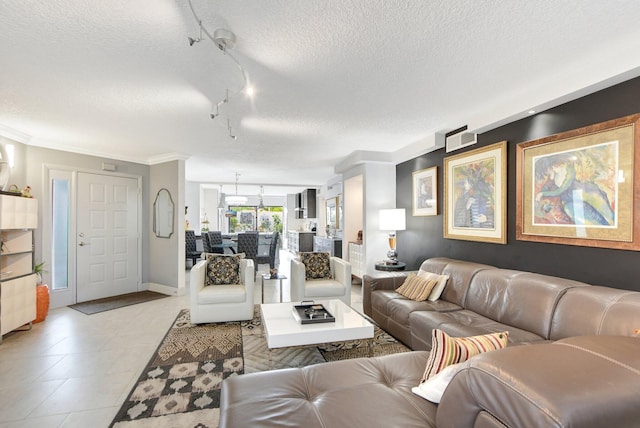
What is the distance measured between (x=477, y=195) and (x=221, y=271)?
331 centimetres

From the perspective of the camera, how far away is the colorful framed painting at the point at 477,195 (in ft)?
10.4

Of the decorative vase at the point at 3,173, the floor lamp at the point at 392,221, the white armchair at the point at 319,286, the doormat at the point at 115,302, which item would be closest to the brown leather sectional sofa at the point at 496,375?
the white armchair at the point at 319,286

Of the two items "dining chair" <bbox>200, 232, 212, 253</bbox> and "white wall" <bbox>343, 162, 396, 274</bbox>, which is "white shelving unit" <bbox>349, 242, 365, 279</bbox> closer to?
"white wall" <bbox>343, 162, 396, 274</bbox>

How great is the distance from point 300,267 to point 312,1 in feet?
9.93

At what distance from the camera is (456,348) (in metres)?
1.43

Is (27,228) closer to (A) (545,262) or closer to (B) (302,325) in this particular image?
(B) (302,325)

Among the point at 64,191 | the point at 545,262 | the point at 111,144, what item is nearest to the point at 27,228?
the point at 64,191

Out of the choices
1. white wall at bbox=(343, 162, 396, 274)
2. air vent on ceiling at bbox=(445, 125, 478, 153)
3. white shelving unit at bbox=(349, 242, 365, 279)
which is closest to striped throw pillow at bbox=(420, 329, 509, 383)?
air vent on ceiling at bbox=(445, 125, 478, 153)

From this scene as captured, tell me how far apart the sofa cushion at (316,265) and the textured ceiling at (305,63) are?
1.75m

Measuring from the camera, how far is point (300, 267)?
13.1 ft

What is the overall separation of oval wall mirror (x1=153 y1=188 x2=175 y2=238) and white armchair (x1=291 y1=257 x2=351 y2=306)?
8.55ft

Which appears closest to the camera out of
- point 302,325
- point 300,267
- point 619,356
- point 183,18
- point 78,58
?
point 619,356

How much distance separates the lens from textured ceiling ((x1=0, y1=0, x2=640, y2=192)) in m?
1.67

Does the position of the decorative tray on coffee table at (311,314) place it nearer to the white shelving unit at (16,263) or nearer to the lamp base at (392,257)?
the lamp base at (392,257)
